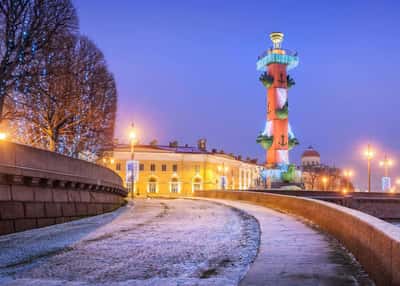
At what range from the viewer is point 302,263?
31.7ft

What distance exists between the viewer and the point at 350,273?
8680 millimetres

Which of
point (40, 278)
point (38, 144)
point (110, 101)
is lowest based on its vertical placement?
point (40, 278)

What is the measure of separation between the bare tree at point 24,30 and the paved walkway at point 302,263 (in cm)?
1723

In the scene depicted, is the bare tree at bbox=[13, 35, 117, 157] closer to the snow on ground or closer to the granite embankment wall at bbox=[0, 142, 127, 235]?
the granite embankment wall at bbox=[0, 142, 127, 235]

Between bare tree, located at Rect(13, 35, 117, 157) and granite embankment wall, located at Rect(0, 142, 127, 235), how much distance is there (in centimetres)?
1291

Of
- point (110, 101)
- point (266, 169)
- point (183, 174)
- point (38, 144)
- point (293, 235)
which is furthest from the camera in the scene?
point (183, 174)

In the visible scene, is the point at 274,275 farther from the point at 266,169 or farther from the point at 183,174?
the point at 183,174

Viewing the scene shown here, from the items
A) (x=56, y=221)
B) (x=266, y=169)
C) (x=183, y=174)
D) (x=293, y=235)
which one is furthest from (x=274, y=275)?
(x=183, y=174)

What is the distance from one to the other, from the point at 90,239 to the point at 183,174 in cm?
9900

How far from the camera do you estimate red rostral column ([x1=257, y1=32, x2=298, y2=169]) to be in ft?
256

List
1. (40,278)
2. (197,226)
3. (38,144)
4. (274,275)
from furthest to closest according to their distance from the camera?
(38,144), (197,226), (40,278), (274,275)

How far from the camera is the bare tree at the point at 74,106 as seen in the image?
37.2 m

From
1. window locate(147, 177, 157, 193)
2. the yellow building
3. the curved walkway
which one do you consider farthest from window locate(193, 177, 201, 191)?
the curved walkway

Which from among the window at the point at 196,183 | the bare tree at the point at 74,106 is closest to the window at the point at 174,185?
the window at the point at 196,183
